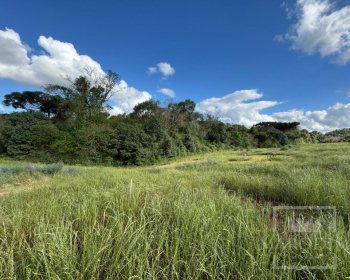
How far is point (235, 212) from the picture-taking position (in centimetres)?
285

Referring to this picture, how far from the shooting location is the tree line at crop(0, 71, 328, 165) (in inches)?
792

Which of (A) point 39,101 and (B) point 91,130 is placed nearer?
(B) point 91,130

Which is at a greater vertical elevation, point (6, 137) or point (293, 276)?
point (6, 137)

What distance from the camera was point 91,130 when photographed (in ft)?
67.2

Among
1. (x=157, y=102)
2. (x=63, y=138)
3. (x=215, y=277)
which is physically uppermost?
(x=157, y=102)

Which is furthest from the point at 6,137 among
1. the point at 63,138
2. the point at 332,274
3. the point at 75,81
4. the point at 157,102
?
the point at 332,274

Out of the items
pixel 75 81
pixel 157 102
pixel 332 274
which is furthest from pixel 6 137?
pixel 332 274

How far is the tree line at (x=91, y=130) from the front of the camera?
20109mm

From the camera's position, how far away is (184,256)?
197cm

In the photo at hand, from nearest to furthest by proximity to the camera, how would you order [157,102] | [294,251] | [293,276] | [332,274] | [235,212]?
[332,274] → [293,276] → [294,251] → [235,212] → [157,102]

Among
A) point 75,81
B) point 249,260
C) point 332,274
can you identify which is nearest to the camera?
point 332,274

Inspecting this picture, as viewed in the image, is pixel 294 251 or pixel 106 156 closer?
pixel 294 251

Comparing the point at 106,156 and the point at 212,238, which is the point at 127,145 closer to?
the point at 106,156

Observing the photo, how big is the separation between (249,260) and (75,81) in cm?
2632
